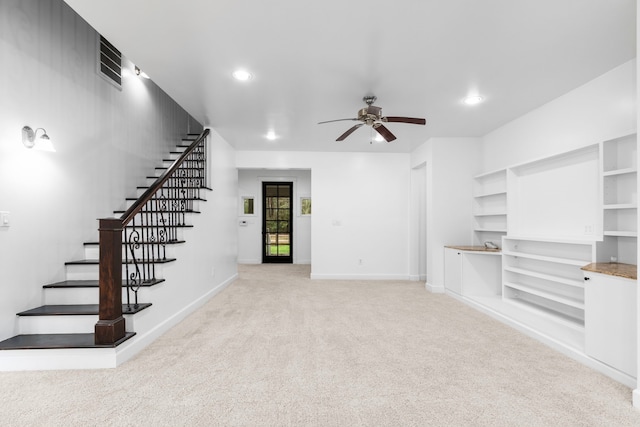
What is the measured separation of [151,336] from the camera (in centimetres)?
281

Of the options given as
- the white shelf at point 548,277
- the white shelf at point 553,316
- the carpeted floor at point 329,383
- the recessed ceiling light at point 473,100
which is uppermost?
the recessed ceiling light at point 473,100

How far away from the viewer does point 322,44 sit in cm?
241

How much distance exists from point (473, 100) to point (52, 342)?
4.69 metres

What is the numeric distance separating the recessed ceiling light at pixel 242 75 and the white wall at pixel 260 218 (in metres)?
5.55

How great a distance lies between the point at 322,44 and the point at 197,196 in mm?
2730

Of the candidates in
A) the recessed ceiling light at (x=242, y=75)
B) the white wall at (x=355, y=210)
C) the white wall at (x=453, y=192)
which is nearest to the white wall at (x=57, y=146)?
the recessed ceiling light at (x=242, y=75)

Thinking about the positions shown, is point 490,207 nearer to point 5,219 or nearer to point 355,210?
point 355,210

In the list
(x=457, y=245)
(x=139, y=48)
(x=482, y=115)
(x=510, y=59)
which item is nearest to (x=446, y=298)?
(x=457, y=245)

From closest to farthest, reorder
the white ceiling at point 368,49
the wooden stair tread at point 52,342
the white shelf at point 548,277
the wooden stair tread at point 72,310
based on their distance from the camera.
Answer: the white ceiling at point 368,49 → the wooden stair tread at point 52,342 → the wooden stair tread at point 72,310 → the white shelf at point 548,277

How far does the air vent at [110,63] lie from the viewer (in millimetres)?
3670

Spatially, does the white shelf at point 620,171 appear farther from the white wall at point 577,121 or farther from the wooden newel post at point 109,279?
the wooden newel post at point 109,279

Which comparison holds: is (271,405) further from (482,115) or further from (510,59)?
(482,115)

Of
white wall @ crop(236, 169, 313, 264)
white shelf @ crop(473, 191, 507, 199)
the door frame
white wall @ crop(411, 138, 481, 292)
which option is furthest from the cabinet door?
the door frame

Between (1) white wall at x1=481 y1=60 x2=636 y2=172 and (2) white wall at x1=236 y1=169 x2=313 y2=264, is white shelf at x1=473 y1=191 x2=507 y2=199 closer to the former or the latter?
(1) white wall at x1=481 y1=60 x2=636 y2=172
